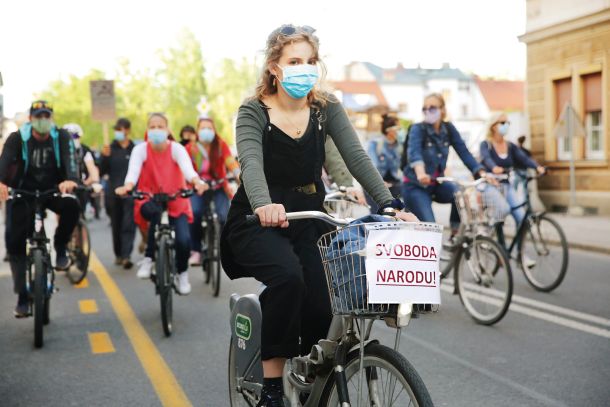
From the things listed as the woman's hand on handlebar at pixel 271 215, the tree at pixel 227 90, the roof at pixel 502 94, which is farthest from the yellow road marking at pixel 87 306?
the roof at pixel 502 94

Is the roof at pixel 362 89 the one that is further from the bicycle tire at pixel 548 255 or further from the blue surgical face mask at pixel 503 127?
the bicycle tire at pixel 548 255

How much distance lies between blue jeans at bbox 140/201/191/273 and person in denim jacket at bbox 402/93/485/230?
219 centimetres

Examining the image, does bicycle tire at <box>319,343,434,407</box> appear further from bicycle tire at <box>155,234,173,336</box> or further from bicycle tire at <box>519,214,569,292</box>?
bicycle tire at <box>519,214,569,292</box>

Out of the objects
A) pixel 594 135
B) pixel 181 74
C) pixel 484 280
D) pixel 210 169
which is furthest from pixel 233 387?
pixel 181 74

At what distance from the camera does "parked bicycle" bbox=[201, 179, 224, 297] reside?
9228 millimetres

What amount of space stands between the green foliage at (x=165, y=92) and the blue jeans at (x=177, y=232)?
58.3 meters

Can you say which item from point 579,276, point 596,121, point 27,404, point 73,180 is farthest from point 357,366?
point 596,121

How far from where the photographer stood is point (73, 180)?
24.1 feet

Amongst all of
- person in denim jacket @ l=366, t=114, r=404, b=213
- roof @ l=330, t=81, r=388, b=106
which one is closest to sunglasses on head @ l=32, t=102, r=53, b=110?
person in denim jacket @ l=366, t=114, r=404, b=213

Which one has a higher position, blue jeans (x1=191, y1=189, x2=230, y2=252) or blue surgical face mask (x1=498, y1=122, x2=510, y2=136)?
blue surgical face mask (x1=498, y1=122, x2=510, y2=136)

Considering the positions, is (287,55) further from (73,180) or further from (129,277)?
(129,277)

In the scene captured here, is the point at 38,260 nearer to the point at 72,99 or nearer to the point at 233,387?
the point at 233,387

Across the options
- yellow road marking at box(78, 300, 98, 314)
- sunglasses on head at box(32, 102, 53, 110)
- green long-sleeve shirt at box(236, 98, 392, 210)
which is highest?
sunglasses on head at box(32, 102, 53, 110)

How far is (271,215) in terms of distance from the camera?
10.9 feet
